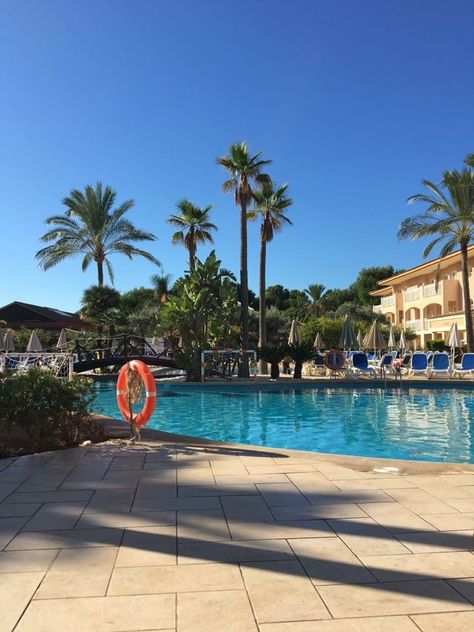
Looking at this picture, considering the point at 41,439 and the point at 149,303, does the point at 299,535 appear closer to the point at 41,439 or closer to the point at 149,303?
the point at 41,439

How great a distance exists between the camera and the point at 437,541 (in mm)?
3396

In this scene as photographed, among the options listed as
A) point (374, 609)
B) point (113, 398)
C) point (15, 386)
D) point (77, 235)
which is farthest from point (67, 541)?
point (77, 235)

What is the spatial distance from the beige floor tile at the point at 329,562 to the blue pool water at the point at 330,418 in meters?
5.02

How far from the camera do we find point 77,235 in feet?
89.2

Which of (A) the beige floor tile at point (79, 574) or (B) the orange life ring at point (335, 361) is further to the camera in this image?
(B) the orange life ring at point (335, 361)

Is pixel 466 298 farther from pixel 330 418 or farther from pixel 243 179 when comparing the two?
pixel 330 418

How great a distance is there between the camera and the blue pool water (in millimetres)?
8992

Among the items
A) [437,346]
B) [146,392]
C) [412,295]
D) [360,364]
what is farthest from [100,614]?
[412,295]

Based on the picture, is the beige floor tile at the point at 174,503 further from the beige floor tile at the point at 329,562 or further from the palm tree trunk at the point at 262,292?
the palm tree trunk at the point at 262,292

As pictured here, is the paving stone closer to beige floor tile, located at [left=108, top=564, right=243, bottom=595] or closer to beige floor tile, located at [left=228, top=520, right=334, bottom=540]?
beige floor tile, located at [left=108, top=564, right=243, bottom=595]

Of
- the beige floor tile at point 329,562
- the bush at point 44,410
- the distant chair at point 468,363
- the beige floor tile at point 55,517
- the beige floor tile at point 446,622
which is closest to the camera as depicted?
the beige floor tile at point 446,622

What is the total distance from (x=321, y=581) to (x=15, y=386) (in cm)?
474

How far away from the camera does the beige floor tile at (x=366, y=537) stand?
3.26 metres

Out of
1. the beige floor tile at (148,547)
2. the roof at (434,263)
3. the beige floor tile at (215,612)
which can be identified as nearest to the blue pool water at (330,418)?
the beige floor tile at (148,547)
